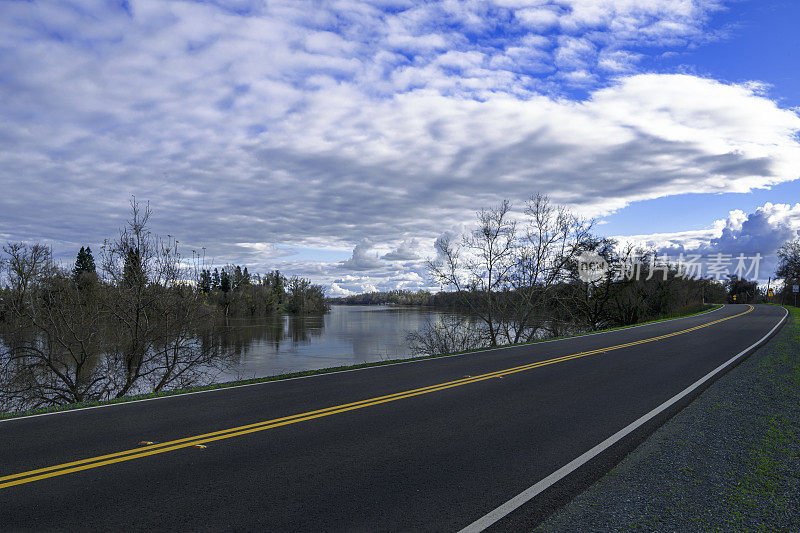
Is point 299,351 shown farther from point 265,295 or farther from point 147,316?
point 265,295

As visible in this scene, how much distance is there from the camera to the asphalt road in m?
3.99

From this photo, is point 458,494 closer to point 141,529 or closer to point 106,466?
point 141,529

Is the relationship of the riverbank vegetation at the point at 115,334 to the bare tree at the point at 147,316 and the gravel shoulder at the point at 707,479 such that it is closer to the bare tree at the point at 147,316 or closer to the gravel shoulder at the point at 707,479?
the bare tree at the point at 147,316

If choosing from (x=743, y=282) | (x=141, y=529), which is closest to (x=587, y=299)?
(x=141, y=529)

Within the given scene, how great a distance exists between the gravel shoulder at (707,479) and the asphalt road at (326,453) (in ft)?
0.95

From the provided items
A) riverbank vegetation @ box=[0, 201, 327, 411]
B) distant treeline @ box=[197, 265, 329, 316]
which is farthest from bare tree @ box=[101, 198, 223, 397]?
distant treeline @ box=[197, 265, 329, 316]

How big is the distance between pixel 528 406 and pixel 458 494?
3.60 m

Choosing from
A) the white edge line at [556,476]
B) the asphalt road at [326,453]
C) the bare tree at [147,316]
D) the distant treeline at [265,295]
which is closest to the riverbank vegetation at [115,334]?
the bare tree at [147,316]

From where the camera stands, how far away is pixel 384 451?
547cm

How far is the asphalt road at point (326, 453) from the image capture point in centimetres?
399

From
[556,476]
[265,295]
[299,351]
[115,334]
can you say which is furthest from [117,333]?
[265,295]

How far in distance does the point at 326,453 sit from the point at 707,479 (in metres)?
4.18

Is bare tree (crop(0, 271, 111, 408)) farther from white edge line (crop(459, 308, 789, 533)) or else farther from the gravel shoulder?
the gravel shoulder

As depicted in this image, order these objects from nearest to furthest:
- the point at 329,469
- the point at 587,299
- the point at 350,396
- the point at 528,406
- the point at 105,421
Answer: the point at 329,469, the point at 105,421, the point at 528,406, the point at 350,396, the point at 587,299
